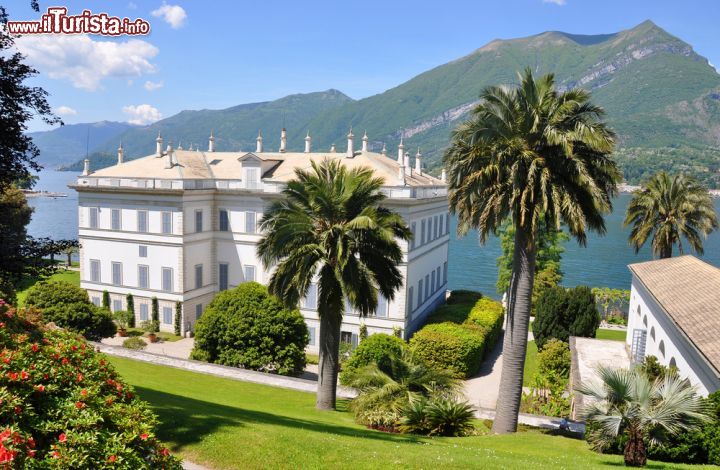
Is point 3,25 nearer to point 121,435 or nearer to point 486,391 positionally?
point 121,435

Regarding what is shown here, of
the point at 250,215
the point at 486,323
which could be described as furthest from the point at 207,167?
the point at 486,323

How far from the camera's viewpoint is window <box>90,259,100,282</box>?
37.0 metres

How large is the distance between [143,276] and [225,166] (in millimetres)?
9758

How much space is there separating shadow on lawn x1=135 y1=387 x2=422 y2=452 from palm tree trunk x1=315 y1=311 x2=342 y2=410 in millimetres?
2737

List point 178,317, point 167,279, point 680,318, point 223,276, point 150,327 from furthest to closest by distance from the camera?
point 223,276 → point 167,279 → point 178,317 → point 150,327 → point 680,318

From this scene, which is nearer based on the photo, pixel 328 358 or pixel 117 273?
pixel 328 358

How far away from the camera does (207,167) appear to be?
39.0 meters

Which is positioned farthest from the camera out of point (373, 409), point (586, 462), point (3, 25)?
point (373, 409)

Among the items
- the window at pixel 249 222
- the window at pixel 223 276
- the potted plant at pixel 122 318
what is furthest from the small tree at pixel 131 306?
the window at pixel 249 222

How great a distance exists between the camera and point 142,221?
3522 cm

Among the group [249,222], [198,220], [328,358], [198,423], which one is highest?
[198,220]

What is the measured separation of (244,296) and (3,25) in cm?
1541

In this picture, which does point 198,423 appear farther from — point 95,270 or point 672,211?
point 672,211

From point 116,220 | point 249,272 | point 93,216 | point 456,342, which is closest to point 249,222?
point 249,272
